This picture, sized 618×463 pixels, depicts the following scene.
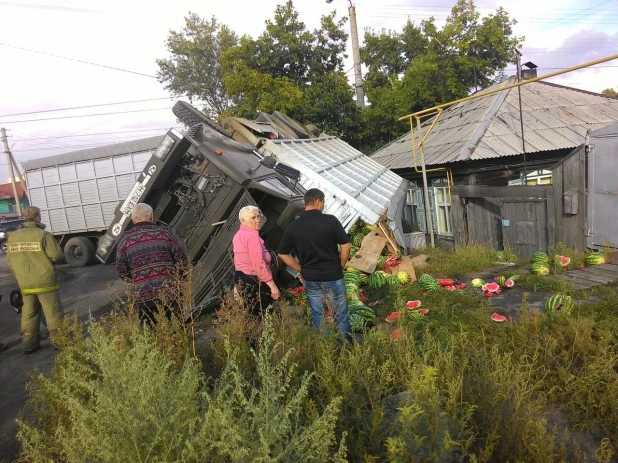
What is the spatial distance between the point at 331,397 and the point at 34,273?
4391mm

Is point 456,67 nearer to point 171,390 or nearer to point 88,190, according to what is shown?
point 88,190

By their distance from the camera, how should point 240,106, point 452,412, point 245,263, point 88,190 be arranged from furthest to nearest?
point 240,106, point 88,190, point 245,263, point 452,412

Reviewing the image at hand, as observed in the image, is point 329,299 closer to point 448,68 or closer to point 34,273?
point 34,273

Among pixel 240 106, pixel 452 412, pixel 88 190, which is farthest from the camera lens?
pixel 240 106

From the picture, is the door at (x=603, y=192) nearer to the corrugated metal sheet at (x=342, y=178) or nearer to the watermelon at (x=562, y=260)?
the watermelon at (x=562, y=260)

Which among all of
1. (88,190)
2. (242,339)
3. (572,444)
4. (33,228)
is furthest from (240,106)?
(572,444)

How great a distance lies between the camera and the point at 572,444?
Answer: 2.51 meters

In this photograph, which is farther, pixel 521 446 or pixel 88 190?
pixel 88 190

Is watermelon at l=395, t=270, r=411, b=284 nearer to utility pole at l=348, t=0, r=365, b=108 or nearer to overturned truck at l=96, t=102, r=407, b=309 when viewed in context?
overturned truck at l=96, t=102, r=407, b=309

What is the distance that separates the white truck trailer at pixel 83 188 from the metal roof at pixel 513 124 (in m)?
8.44

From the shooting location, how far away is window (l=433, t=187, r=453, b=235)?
12180 millimetres

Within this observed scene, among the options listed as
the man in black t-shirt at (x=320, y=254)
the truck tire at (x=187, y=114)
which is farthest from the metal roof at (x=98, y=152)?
the man in black t-shirt at (x=320, y=254)

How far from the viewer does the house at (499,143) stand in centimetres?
1052

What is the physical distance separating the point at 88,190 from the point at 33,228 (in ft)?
29.3
